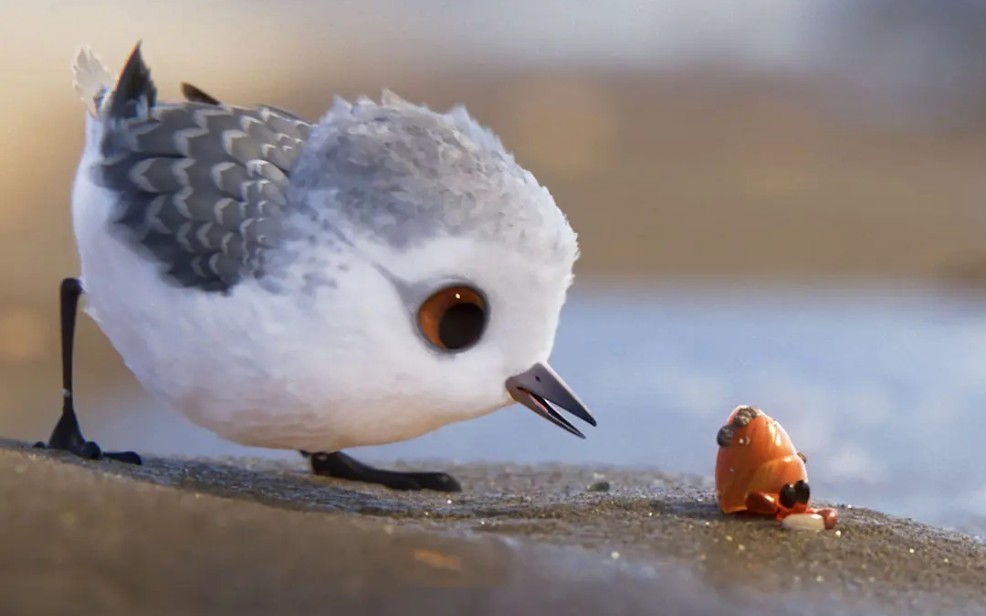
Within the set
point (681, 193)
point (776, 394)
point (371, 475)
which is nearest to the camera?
point (371, 475)

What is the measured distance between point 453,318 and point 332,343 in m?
0.09

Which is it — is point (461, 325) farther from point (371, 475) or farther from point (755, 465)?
point (371, 475)

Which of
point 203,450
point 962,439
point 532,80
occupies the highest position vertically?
point 532,80

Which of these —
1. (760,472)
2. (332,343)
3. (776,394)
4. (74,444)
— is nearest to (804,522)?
(760,472)

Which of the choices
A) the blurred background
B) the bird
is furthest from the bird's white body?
the blurred background

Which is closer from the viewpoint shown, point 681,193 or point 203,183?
point 203,183

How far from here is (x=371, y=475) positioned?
1109 mm

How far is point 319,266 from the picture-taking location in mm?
746

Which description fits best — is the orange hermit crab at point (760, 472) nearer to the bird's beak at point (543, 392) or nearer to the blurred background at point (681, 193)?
the bird's beak at point (543, 392)

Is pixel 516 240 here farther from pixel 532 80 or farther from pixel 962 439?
pixel 532 80

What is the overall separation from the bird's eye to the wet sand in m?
0.13

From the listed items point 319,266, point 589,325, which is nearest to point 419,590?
point 319,266

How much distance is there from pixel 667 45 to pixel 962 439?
3.12 ft

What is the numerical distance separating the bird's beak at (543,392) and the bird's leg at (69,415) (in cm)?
36
